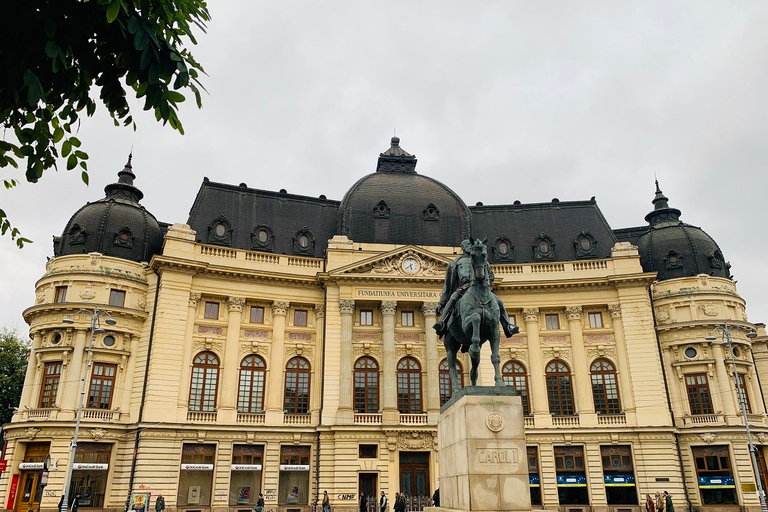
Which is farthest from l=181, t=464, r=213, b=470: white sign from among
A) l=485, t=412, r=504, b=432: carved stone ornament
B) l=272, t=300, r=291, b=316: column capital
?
l=485, t=412, r=504, b=432: carved stone ornament

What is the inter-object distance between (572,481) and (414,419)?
38.3 feet

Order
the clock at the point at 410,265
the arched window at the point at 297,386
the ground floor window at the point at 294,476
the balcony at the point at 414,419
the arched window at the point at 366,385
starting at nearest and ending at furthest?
the ground floor window at the point at 294,476, the balcony at the point at 414,419, the arched window at the point at 297,386, the arched window at the point at 366,385, the clock at the point at 410,265

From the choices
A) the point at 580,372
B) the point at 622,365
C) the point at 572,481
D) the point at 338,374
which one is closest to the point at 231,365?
the point at 338,374

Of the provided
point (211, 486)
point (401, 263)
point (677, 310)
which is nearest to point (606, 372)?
point (677, 310)

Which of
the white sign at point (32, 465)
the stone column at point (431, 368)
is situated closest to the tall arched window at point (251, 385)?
the stone column at point (431, 368)

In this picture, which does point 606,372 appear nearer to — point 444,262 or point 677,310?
point 677,310

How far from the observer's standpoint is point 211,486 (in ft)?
123

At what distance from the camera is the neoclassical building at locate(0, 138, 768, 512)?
37.5 metres

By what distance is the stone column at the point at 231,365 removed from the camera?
39.3 m

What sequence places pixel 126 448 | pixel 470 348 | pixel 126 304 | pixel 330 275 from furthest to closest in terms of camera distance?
pixel 330 275 < pixel 126 304 < pixel 126 448 < pixel 470 348

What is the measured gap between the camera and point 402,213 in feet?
156

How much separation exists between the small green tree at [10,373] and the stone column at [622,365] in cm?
4819

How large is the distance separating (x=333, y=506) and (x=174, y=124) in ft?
116

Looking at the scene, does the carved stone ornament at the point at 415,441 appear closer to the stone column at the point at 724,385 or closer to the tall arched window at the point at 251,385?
the tall arched window at the point at 251,385
